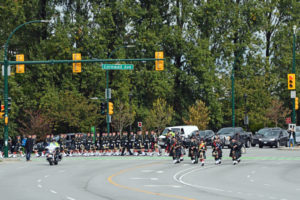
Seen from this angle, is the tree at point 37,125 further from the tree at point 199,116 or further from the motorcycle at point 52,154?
the motorcycle at point 52,154

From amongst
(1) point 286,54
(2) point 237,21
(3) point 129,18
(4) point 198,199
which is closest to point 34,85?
(3) point 129,18

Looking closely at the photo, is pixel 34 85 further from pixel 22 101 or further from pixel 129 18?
pixel 129 18

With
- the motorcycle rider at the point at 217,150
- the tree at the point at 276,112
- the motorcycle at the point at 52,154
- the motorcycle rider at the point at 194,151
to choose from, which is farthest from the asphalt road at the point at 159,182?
the tree at the point at 276,112

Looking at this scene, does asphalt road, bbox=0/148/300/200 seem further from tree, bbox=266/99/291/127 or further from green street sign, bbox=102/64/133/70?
tree, bbox=266/99/291/127

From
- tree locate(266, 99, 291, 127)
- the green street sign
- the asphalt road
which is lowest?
the asphalt road

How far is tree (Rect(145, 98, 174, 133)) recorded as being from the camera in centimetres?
6512

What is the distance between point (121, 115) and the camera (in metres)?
62.8

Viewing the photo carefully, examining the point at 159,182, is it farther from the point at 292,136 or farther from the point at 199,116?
the point at 199,116

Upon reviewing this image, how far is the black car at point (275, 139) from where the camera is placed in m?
53.9

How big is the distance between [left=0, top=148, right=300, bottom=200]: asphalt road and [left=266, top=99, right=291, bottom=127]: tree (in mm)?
43783

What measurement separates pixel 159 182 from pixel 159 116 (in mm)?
42181

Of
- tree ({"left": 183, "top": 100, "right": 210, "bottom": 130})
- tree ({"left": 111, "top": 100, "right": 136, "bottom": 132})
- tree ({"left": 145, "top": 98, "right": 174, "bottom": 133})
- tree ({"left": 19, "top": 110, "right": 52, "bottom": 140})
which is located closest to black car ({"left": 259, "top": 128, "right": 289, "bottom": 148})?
tree ({"left": 183, "top": 100, "right": 210, "bottom": 130})

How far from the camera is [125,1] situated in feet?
209

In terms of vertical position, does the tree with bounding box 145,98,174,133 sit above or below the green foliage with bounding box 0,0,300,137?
below
